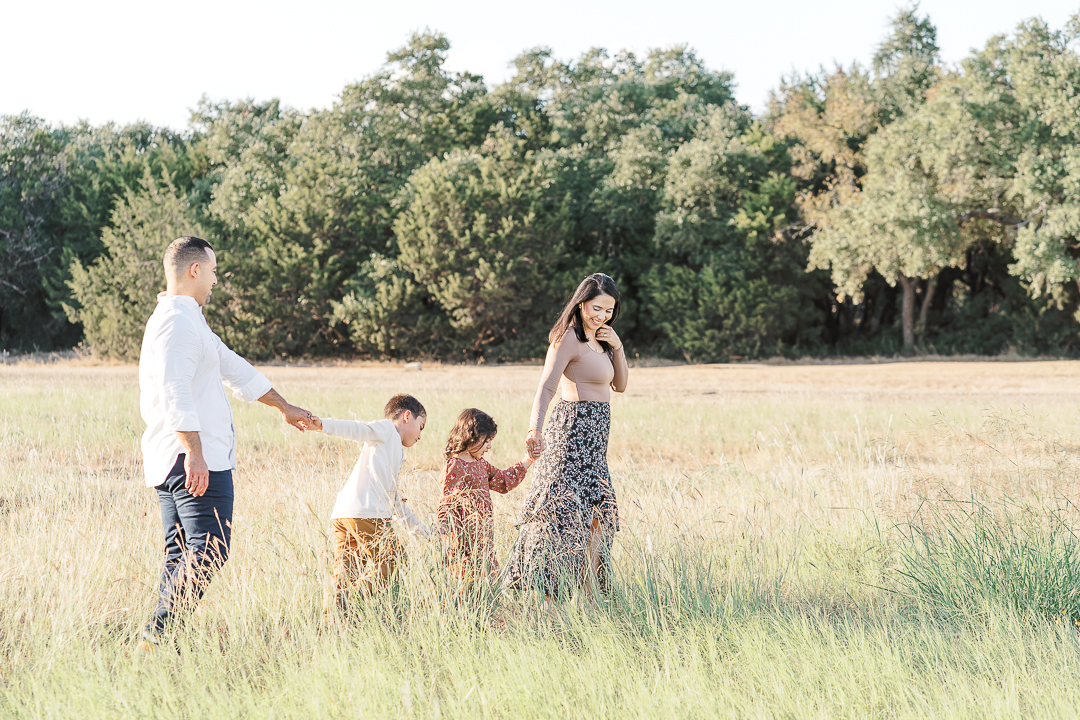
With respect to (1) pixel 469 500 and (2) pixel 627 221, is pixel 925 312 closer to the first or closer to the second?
(2) pixel 627 221

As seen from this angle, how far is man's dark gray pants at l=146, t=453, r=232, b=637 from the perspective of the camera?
3693 mm

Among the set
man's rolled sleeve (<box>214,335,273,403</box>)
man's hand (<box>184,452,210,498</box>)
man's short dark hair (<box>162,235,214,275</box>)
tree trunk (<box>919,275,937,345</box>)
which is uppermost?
tree trunk (<box>919,275,937,345</box>)

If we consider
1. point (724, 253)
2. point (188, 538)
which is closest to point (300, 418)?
point (188, 538)

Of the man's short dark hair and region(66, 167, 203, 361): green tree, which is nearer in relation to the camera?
the man's short dark hair

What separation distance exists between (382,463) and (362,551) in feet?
1.34

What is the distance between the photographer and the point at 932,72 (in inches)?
1176

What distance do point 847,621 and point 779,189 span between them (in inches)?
1117

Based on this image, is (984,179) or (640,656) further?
(984,179)

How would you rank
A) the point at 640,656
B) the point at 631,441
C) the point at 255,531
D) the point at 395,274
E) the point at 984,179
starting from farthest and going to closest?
the point at 395,274
the point at 984,179
the point at 631,441
the point at 255,531
the point at 640,656

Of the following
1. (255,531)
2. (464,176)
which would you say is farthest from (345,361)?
(255,531)

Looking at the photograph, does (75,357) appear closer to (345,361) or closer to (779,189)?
(345,361)

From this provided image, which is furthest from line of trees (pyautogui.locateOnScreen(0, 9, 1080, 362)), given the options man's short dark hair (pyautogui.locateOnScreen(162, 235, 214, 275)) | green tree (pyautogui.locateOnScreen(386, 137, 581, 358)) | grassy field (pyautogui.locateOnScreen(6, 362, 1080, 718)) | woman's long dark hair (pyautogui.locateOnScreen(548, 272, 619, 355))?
man's short dark hair (pyautogui.locateOnScreen(162, 235, 214, 275))

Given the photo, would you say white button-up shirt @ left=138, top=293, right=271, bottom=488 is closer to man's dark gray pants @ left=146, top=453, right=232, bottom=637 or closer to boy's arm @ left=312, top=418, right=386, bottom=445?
man's dark gray pants @ left=146, top=453, right=232, bottom=637

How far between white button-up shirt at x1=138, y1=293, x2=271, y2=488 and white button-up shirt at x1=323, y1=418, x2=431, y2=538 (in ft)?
1.59
